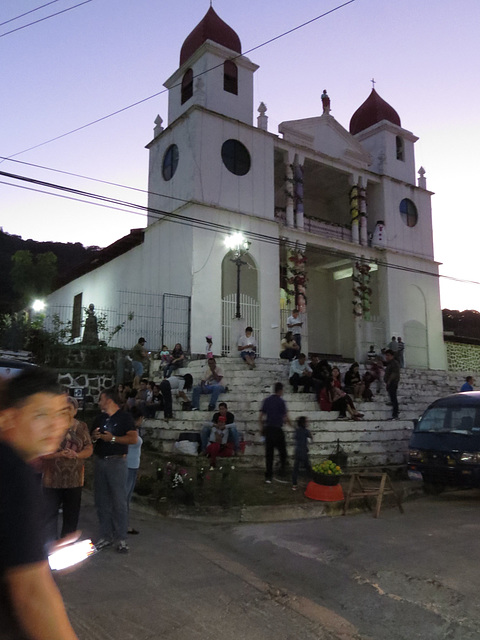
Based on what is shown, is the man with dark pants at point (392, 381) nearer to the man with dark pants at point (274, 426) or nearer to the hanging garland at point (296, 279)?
the man with dark pants at point (274, 426)

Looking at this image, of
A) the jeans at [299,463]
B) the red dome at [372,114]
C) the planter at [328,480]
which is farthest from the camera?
the red dome at [372,114]

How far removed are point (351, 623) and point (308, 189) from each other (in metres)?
23.2

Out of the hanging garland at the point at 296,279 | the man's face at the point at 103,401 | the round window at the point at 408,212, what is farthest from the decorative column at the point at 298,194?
the man's face at the point at 103,401

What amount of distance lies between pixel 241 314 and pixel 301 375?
5.99 metres

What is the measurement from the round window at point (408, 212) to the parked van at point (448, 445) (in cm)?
1636

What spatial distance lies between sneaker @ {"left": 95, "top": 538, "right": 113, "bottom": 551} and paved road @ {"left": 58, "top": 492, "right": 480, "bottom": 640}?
11 centimetres

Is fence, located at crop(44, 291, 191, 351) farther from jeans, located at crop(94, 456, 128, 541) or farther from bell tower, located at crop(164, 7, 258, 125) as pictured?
jeans, located at crop(94, 456, 128, 541)

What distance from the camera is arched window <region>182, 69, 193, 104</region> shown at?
20.9m

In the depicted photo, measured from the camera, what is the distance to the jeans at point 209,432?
1044 centimetres

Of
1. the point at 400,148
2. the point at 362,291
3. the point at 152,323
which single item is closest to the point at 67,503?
the point at 152,323

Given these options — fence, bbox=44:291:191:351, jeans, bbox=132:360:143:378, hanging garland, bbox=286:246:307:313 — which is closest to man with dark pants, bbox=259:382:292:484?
jeans, bbox=132:360:143:378

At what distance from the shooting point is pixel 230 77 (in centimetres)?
2080

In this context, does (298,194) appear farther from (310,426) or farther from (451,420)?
(451,420)

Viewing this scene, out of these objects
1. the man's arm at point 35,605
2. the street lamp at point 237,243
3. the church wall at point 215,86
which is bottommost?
the man's arm at point 35,605
